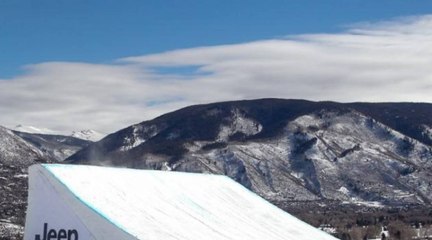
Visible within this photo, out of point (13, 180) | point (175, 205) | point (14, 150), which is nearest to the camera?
point (175, 205)

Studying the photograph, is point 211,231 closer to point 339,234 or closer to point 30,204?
point 30,204

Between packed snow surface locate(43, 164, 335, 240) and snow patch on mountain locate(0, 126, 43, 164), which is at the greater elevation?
snow patch on mountain locate(0, 126, 43, 164)

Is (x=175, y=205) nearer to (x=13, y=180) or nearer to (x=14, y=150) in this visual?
(x=13, y=180)

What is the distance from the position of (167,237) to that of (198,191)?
845cm

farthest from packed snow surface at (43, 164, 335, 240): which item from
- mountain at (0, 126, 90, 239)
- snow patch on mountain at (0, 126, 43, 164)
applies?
snow patch on mountain at (0, 126, 43, 164)

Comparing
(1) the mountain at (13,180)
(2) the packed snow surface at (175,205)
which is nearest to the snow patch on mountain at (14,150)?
(1) the mountain at (13,180)

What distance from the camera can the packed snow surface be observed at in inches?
1099

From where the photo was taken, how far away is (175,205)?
1280 inches

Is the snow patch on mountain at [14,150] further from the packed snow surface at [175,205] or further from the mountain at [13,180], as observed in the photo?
the packed snow surface at [175,205]

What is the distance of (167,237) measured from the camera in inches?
1113

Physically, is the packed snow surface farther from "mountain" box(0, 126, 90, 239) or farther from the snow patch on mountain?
the snow patch on mountain

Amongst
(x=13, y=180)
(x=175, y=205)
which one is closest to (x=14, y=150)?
(x=13, y=180)

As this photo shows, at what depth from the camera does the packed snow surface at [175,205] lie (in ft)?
91.6

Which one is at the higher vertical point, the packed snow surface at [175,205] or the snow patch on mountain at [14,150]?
the snow patch on mountain at [14,150]
